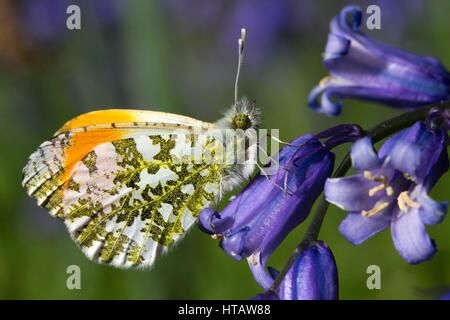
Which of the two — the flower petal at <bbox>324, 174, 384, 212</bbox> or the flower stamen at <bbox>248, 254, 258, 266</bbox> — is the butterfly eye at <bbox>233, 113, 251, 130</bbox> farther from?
the flower petal at <bbox>324, 174, 384, 212</bbox>

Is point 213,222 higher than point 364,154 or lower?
lower

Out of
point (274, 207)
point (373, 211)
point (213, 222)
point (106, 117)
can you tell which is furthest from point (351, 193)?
point (106, 117)

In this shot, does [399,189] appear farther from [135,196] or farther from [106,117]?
[106,117]

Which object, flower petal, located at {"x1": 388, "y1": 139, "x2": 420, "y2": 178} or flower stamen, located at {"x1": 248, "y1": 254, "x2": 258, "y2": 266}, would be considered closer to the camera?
flower petal, located at {"x1": 388, "y1": 139, "x2": 420, "y2": 178}

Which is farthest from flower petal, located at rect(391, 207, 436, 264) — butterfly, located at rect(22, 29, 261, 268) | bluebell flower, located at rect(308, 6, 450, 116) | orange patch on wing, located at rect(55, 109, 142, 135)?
orange patch on wing, located at rect(55, 109, 142, 135)

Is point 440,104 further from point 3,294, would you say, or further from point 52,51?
point 52,51

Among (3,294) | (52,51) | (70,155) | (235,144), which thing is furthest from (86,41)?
(235,144)
